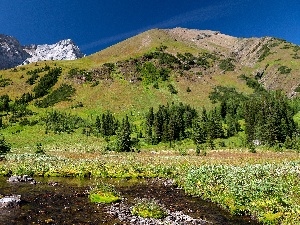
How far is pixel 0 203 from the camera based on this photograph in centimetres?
2573

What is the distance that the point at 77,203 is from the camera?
27.4 meters

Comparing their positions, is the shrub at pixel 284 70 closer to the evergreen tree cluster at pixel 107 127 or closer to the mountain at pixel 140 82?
the mountain at pixel 140 82

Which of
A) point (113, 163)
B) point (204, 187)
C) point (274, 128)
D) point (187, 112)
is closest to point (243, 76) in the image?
point (187, 112)

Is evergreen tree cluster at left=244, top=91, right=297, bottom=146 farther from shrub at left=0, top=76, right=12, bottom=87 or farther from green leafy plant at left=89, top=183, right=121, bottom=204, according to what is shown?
shrub at left=0, top=76, right=12, bottom=87

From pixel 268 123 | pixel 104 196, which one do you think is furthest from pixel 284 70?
pixel 104 196

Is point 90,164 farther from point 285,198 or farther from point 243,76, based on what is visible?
point 243,76

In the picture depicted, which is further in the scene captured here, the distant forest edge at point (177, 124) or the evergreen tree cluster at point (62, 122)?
the evergreen tree cluster at point (62, 122)

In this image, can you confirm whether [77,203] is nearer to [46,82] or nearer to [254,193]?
[254,193]

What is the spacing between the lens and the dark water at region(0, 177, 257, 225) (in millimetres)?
22781

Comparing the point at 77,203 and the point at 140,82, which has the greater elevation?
the point at 140,82

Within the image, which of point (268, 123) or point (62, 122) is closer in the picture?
point (268, 123)

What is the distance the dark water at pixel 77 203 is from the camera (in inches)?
897

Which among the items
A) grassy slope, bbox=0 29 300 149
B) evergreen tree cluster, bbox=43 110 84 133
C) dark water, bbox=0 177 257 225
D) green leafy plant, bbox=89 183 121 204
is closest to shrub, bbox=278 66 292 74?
grassy slope, bbox=0 29 300 149

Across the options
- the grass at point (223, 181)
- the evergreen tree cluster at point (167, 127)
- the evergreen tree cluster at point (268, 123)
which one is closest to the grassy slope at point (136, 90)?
the evergreen tree cluster at point (167, 127)
